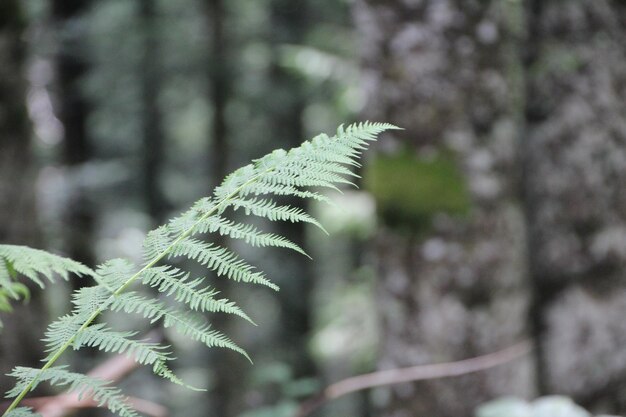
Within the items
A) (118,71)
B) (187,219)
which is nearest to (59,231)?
(118,71)

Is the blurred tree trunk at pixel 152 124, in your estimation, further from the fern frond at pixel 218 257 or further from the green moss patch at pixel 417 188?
the fern frond at pixel 218 257

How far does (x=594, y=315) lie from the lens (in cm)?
281

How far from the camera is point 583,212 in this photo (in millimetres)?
2824

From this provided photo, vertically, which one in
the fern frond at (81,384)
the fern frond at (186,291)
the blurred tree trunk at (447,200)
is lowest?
the fern frond at (81,384)

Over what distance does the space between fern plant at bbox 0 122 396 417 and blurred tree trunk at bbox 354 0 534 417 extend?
146 centimetres

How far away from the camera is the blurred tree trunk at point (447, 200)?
2541 mm

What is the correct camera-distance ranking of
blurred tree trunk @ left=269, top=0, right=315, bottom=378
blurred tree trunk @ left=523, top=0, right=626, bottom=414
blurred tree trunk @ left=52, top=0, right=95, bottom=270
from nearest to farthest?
blurred tree trunk @ left=523, top=0, right=626, bottom=414 < blurred tree trunk @ left=52, top=0, right=95, bottom=270 < blurred tree trunk @ left=269, top=0, right=315, bottom=378

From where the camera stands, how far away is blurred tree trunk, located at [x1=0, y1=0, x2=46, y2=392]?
2.97 m

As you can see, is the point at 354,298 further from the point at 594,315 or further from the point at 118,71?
the point at 118,71

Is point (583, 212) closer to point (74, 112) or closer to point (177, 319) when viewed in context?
point (177, 319)

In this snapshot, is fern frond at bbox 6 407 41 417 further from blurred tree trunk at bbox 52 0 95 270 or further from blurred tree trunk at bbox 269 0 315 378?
blurred tree trunk at bbox 269 0 315 378

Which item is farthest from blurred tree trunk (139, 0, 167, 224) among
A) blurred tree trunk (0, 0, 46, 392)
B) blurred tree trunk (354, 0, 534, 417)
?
blurred tree trunk (354, 0, 534, 417)

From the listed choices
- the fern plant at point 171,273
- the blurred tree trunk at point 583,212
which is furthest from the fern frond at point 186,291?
the blurred tree trunk at point 583,212

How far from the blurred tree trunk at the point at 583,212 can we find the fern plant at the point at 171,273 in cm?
199
